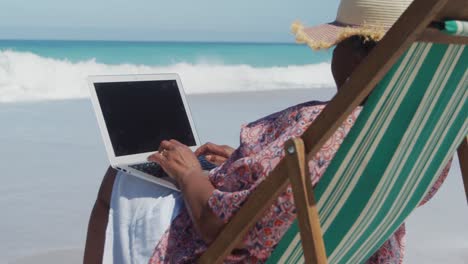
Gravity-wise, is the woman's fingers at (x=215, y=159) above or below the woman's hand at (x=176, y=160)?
above

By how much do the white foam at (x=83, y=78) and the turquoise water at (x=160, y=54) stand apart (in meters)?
1.23

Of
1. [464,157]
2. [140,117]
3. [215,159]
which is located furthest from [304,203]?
[140,117]

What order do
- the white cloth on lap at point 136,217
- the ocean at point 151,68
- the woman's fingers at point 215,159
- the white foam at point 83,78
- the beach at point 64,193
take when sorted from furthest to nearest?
the ocean at point 151,68 < the white foam at point 83,78 < the beach at point 64,193 < the woman's fingers at point 215,159 < the white cloth on lap at point 136,217

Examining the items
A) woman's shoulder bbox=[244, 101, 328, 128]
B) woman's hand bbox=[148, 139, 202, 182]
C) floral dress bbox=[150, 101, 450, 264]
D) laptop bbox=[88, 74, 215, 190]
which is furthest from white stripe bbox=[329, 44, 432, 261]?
laptop bbox=[88, 74, 215, 190]

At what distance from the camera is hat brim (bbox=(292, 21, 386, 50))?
2082 mm

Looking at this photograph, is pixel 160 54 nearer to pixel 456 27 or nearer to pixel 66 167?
pixel 66 167

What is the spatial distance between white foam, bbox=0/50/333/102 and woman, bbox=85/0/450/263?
29.9 ft

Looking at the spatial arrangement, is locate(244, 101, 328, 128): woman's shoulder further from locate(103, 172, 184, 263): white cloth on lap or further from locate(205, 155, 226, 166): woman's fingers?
locate(205, 155, 226, 166): woman's fingers

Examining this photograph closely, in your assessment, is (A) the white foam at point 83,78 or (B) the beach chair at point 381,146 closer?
(B) the beach chair at point 381,146

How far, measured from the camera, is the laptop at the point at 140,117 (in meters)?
2.62

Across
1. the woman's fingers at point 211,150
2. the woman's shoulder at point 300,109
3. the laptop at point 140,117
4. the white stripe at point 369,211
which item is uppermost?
the laptop at point 140,117

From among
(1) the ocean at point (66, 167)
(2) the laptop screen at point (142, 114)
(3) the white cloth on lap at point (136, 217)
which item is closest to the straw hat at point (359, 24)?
(3) the white cloth on lap at point (136, 217)

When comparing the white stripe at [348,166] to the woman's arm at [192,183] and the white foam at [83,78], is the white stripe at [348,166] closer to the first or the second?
the woman's arm at [192,183]

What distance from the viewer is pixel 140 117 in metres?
2.74
